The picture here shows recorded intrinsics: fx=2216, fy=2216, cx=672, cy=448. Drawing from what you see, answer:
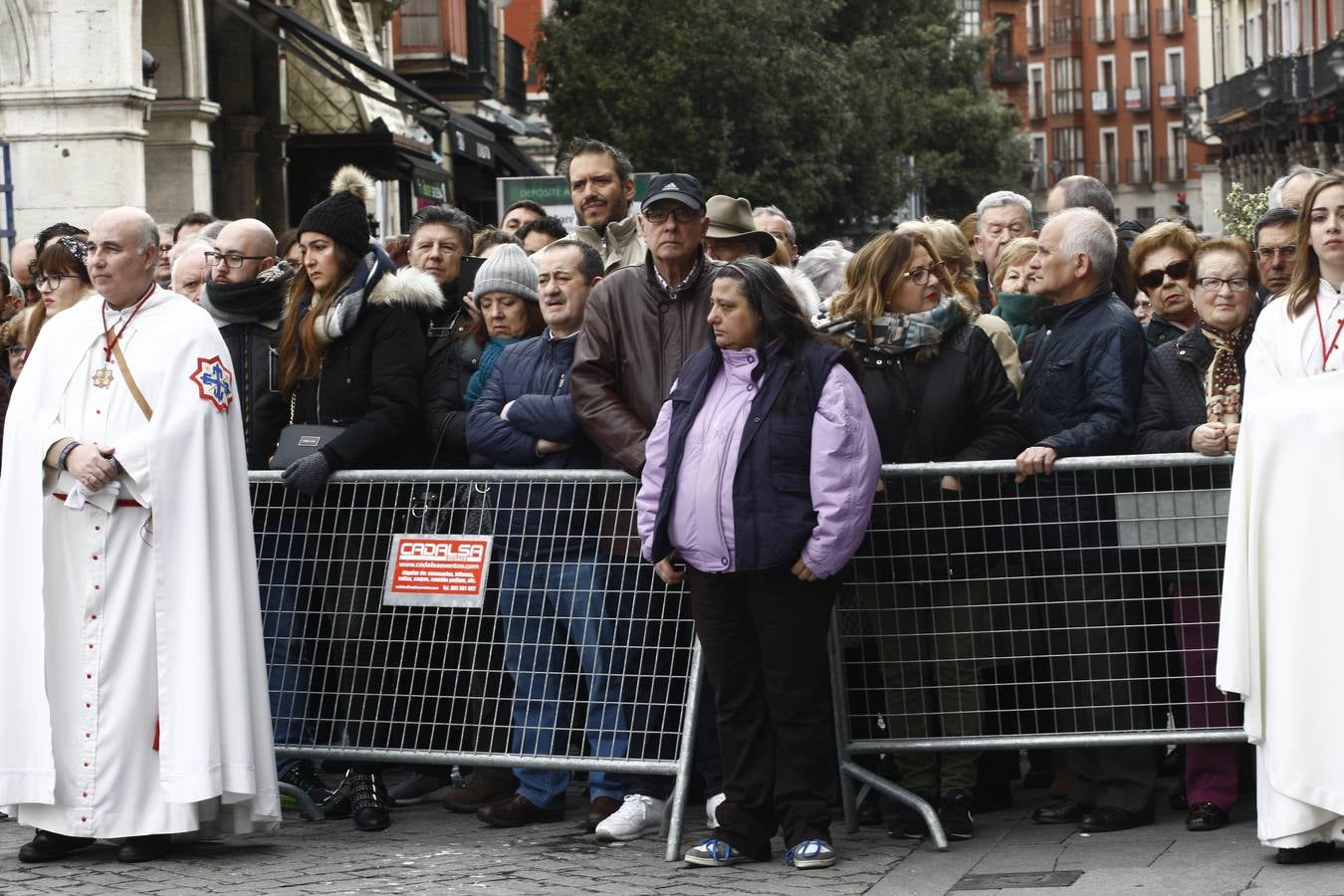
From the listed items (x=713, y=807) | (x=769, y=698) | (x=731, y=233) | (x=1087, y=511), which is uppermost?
(x=731, y=233)

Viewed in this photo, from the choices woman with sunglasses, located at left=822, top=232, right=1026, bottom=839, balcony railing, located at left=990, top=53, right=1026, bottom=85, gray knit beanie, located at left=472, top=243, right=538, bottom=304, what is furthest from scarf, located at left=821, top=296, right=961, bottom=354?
balcony railing, located at left=990, top=53, right=1026, bottom=85

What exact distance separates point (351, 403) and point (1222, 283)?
316 centimetres

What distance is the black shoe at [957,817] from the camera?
7.48 meters

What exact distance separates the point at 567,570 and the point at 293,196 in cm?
1872

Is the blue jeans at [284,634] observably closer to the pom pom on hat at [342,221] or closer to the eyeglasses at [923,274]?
the pom pom on hat at [342,221]

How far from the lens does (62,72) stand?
60.7ft

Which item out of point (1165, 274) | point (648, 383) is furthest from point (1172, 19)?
point (648, 383)

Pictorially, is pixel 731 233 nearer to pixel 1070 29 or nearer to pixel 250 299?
pixel 250 299

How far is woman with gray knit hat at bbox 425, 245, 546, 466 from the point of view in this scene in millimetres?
8289

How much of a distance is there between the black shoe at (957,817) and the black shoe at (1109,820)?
1.28 feet

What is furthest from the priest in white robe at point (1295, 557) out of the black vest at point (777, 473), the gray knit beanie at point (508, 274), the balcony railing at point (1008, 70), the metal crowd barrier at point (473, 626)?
the balcony railing at point (1008, 70)

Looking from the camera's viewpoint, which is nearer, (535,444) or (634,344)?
(634,344)

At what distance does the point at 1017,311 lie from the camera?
27.6 feet

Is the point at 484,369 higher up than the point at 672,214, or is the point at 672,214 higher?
the point at 672,214
